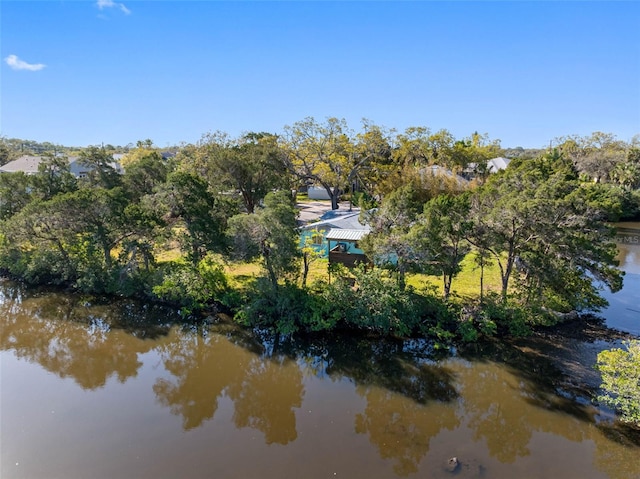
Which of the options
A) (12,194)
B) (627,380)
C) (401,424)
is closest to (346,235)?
(401,424)

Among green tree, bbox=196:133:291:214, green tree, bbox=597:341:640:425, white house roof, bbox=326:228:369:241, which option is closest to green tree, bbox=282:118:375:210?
green tree, bbox=196:133:291:214

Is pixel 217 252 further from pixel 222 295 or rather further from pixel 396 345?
pixel 396 345

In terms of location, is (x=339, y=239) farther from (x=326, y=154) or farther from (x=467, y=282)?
(x=326, y=154)

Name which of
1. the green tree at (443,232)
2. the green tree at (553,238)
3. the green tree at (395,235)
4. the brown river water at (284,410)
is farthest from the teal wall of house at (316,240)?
the green tree at (553,238)

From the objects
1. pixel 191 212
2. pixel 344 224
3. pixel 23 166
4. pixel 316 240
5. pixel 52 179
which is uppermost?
pixel 23 166

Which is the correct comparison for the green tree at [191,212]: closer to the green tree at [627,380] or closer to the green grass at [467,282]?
the green grass at [467,282]

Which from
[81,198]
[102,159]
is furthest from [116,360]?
[102,159]

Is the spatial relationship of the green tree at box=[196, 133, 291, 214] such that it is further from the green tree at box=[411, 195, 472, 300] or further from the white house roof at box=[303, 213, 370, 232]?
the green tree at box=[411, 195, 472, 300]
